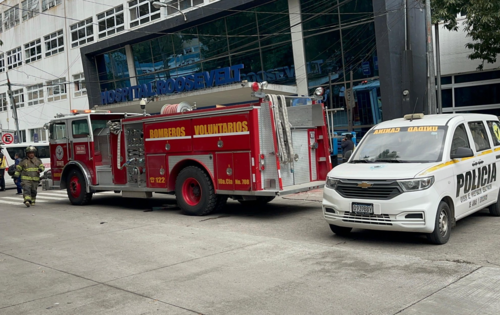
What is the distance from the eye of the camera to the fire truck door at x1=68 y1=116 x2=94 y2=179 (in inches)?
518

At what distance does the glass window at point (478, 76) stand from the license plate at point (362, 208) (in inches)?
616

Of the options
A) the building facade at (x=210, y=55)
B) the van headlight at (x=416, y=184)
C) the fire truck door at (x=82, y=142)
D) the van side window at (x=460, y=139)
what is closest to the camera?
the van headlight at (x=416, y=184)

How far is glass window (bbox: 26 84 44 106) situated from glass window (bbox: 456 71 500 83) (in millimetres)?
32850

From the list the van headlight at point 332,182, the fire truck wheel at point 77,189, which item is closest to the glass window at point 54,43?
the fire truck wheel at point 77,189

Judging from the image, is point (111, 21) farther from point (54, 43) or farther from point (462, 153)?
point (462, 153)

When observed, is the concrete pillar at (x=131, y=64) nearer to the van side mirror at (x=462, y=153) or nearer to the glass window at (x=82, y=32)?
the glass window at (x=82, y=32)

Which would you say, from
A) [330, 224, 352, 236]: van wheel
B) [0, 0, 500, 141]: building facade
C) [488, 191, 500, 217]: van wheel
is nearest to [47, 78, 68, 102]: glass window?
[0, 0, 500, 141]: building facade

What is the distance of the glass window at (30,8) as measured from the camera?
4025cm

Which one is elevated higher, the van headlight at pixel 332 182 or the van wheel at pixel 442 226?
the van headlight at pixel 332 182

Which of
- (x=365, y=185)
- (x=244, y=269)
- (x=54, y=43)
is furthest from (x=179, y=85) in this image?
(x=244, y=269)

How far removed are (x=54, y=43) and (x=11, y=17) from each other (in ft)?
30.3

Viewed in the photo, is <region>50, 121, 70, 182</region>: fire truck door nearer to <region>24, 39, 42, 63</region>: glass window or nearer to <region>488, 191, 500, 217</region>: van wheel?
<region>488, 191, 500, 217</region>: van wheel

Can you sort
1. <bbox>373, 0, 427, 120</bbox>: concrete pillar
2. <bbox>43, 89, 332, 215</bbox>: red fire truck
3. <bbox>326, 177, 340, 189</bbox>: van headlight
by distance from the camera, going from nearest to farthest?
1. <bbox>326, 177, 340, 189</bbox>: van headlight
2. <bbox>43, 89, 332, 215</bbox>: red fire truck
3. <bbox>373, 0, 427, 120</bbox>: concrete pillar

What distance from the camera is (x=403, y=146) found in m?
7.75
